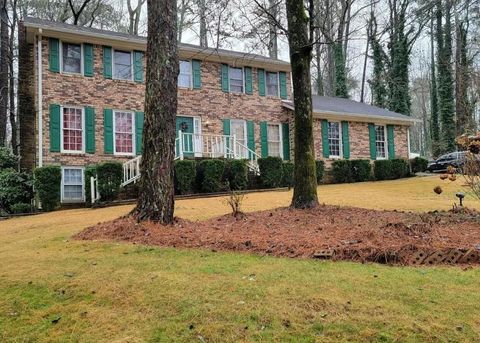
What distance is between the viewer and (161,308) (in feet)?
10.5

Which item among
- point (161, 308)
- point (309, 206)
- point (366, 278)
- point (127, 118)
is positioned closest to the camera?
point (161, 308)

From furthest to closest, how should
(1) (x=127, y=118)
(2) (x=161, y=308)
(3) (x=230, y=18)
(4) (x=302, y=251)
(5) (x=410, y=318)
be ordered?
1. (1) (x=127, y=118)
2. (3) (x=230, y=18)
3. (4) (x=302, y=251)
4. (2) (x=161, y=308)
5. (5) (x=410, y=318)

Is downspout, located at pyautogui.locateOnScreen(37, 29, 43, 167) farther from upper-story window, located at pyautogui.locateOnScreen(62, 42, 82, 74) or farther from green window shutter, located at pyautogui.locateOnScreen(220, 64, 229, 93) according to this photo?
green window shutter, located at pyautogui.locateOnScreen(220, 64, 229, 93)

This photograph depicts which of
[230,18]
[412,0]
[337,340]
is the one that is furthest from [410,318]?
[412,0]

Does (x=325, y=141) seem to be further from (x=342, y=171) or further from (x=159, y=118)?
(x=159, y=118)

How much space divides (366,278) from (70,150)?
42.7 ft

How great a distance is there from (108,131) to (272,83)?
806 centimetres

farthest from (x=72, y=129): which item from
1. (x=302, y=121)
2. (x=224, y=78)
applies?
(x=302, y=121)

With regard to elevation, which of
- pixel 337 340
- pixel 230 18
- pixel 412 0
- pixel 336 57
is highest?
pixel 412 0

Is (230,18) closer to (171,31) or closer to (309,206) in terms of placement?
(171,31)

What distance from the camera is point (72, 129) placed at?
47.8 feet

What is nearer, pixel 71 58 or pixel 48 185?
pixel 48 185

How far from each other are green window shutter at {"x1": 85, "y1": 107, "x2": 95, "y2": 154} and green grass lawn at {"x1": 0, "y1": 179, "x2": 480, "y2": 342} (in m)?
10.5

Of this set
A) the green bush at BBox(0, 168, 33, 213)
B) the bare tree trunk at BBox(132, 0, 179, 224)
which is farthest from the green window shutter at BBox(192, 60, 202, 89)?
the bare tree trunk at BBox(132, 0, 179, 224)
